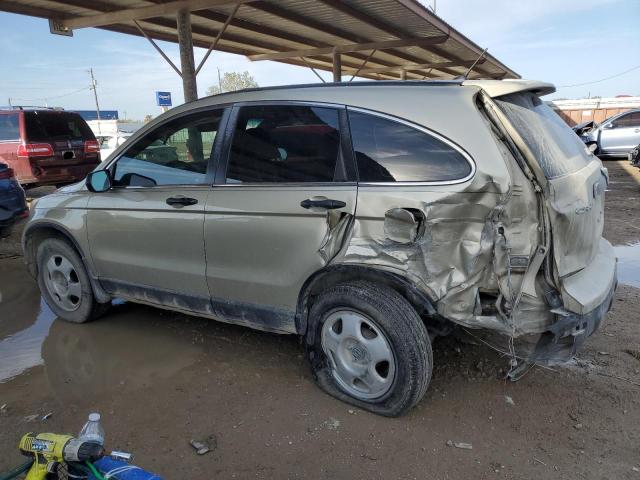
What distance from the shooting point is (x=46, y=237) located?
428cm

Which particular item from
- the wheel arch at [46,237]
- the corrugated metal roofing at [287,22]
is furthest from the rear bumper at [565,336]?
the corrugated metal roofing at [287,22]

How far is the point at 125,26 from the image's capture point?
10859 mm

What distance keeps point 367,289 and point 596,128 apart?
1707cm

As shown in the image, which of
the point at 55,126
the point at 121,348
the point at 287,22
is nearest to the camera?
the point at 121,348

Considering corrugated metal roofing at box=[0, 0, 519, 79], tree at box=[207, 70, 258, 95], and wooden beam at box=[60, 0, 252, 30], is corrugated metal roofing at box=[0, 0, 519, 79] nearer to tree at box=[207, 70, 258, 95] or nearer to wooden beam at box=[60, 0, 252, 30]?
wooden beam at box=[60, 0, 252, 30]

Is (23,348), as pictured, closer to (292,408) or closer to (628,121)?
(292,408)

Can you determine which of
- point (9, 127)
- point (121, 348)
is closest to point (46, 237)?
point (121, 348)

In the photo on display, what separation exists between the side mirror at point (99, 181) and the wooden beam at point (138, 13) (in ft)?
17.9

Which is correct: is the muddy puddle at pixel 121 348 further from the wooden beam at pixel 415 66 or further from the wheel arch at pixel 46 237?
the wooden beam at pixel 415 66

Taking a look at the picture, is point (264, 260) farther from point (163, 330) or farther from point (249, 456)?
point (163, 330)

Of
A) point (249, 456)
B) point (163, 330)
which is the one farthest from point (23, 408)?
point (249, 456)

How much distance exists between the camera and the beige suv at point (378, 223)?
8.18ft

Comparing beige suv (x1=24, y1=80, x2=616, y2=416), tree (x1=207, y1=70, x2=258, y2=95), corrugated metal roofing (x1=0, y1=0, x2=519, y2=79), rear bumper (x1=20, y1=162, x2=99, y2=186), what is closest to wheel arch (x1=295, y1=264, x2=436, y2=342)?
beige suv (x1=24, y1=80, x2=616, y2=416)

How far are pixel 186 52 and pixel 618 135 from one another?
46.2 ft
